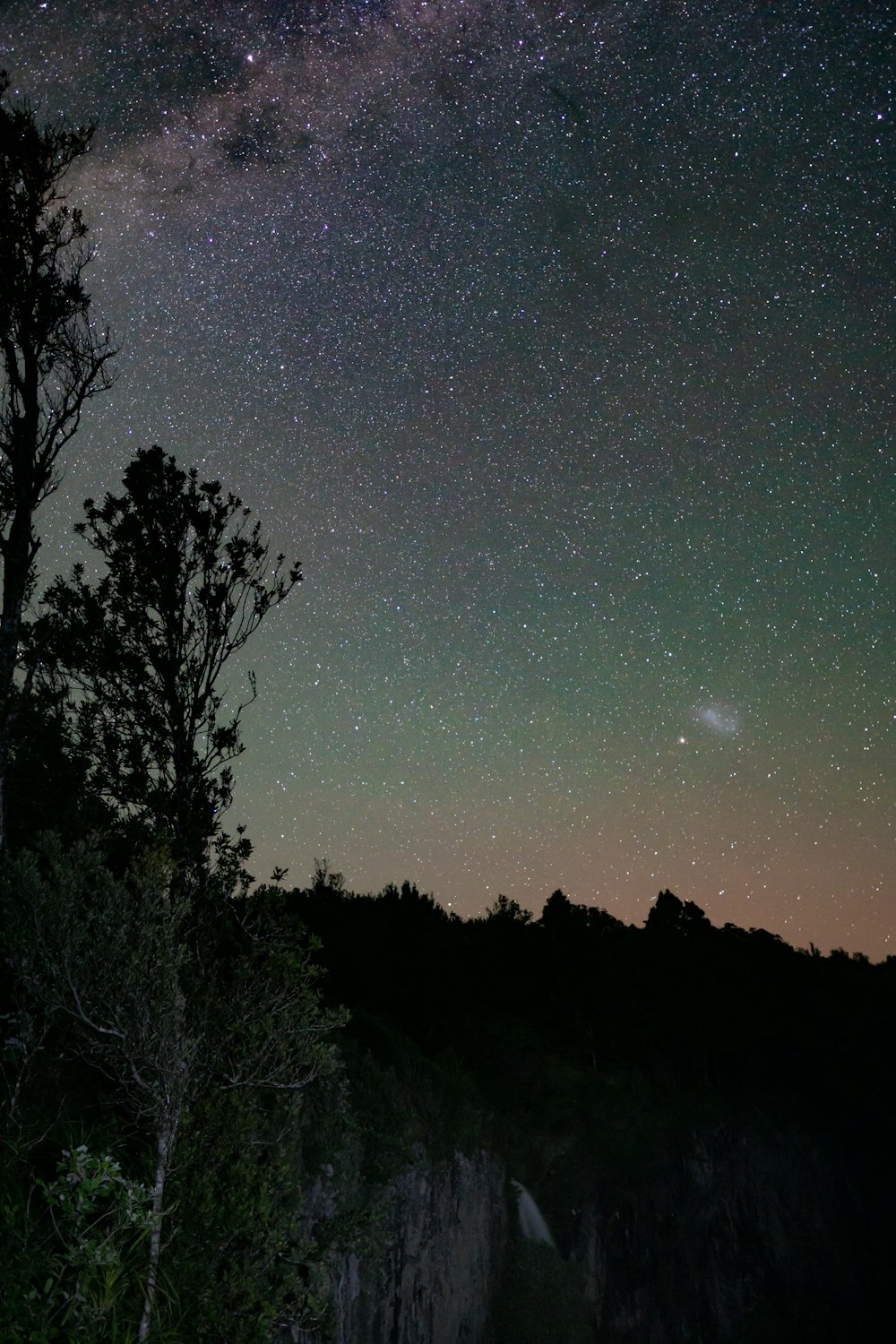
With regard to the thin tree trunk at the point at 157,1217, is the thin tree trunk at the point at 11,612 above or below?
above

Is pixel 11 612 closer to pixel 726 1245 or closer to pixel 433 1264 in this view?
pixel 433 1264

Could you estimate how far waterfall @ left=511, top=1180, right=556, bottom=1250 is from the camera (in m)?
34.1

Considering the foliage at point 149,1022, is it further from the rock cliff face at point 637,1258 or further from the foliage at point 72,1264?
the rock cliff face at point 637,1258

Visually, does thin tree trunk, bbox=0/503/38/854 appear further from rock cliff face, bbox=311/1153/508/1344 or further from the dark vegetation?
rock cliff face, bbox=311/1153/508/1344

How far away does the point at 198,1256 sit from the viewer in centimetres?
966

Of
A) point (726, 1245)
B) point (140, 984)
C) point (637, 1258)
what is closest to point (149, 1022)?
point (140, 984)

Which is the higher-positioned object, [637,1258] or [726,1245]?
[637,1258]

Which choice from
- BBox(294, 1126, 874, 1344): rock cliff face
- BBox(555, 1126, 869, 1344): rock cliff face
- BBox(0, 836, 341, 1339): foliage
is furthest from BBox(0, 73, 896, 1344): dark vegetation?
BBox(555, 1126, 869, 1344): rock cliff face

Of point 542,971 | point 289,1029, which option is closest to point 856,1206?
point 542,971

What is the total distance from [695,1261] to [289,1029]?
40.4 meters

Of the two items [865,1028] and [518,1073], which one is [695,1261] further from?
[865,1028]

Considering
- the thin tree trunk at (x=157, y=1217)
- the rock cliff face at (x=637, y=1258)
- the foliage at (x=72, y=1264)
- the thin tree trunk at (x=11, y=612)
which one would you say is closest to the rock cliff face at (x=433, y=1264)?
the rock cliff face at (x=637, y=1258)

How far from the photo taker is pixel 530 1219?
34500 mm

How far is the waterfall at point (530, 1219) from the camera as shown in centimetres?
3409
